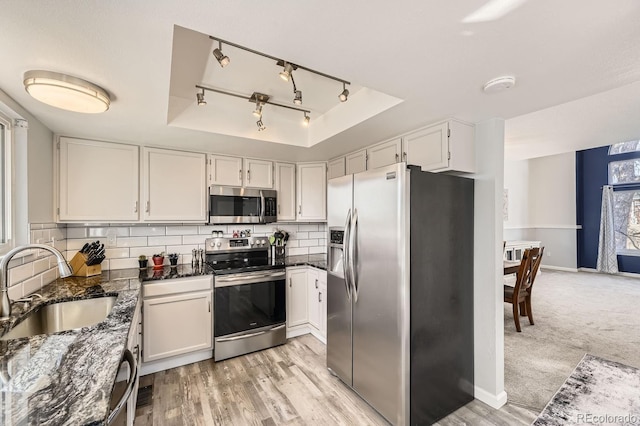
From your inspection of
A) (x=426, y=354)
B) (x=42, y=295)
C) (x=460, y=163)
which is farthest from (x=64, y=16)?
(x=426, y=354)

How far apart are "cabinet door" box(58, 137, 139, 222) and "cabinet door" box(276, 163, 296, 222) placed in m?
1.52

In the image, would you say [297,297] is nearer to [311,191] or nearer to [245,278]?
[245,278]

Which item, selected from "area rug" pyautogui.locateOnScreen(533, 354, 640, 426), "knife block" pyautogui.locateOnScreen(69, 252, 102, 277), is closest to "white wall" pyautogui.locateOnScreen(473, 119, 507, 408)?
"area rug" pyautogui.locateOnScreen(533, 354, 640, 426)

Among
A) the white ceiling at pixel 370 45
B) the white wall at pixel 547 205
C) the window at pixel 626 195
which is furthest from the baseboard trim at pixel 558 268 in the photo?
the white ceiling at pixel 370 45

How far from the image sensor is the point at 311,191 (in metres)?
3.65

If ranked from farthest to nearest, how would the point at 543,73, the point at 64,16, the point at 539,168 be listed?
the point at 539,168 < the point at 543,73 < the point at 64,16

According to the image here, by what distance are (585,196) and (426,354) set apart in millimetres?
7806

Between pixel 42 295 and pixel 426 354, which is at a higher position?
pixel 42 295

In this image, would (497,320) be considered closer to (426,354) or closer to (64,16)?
(426,354)

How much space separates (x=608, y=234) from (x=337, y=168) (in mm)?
7190

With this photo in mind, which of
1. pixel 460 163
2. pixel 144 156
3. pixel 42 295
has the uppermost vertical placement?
pixel 144 156

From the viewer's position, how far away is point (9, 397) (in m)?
0.79

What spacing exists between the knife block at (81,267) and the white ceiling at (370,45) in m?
1.23

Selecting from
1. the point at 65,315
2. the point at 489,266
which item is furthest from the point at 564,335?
the point at 65,315
